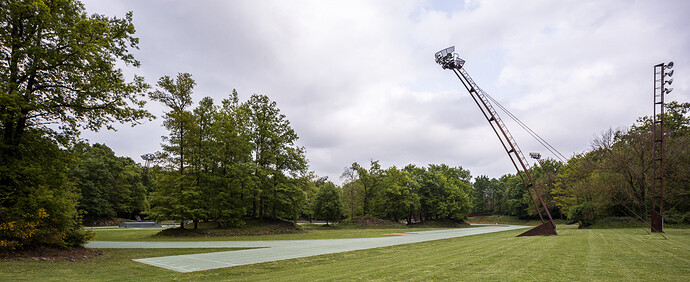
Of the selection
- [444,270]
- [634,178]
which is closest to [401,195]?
[634,178]

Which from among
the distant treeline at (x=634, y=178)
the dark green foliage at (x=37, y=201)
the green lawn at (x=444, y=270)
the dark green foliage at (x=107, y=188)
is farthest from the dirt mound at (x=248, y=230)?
the distant treeline at (x=634, y=178)

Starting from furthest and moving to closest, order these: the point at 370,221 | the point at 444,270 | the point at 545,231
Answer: the point at 370,221 → the point at 545,231 → the point at 444,270

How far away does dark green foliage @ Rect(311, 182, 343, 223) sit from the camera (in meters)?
44.5

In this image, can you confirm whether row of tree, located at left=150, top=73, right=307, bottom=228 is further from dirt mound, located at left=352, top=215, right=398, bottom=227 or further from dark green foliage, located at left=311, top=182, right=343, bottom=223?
dirt mound, located at left=352, top=215, right=398, bottom=227

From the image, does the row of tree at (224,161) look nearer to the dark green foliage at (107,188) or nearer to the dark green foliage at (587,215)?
the dark green foliage at (107,188)

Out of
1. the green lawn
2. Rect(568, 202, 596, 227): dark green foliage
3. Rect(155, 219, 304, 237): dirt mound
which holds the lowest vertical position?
Rect(155, 219, 304, 237): dirt mound

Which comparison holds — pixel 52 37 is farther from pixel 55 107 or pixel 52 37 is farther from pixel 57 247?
pixel 57 247

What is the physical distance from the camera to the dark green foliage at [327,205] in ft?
146

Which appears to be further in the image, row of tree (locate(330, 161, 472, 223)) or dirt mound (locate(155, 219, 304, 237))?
row of tree (locate(330, 161, 472, 223))

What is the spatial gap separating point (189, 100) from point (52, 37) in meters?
14.2

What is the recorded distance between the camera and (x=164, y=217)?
1004 inches

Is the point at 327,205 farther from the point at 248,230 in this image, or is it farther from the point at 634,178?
the point at 634,178

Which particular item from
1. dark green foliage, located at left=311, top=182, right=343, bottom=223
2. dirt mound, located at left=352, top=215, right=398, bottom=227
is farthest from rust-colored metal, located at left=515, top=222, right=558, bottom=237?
dark green foliage, located at left=311, top=182, right=343, bottom=223

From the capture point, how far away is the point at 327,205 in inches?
1737
